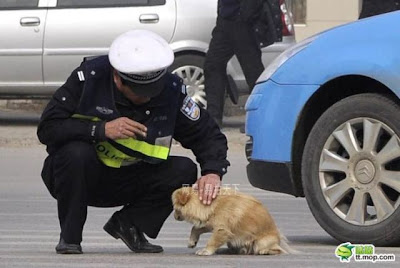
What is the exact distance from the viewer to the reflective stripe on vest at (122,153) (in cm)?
657

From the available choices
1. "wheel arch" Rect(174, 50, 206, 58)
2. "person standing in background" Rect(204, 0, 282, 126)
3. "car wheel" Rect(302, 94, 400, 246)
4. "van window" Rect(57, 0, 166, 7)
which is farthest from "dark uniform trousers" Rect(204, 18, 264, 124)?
"car wheel" Rect(302, 94, 400, 246)

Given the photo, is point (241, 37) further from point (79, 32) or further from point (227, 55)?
point (79, 32)

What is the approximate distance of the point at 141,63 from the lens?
6.37 metres

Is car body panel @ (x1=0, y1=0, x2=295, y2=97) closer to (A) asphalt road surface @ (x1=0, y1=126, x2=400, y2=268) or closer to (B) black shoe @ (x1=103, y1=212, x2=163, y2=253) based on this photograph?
(A) asphalt road surface @ (x1=0, y1=126, x2=400, y2=268)

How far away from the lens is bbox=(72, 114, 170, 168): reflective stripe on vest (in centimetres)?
657

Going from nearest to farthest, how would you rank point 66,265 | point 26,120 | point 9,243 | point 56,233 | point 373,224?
point 66,265 < point 373,224 < point 9,243 < point 56,233 < point 26,120

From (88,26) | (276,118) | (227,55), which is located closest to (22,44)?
(88,26)

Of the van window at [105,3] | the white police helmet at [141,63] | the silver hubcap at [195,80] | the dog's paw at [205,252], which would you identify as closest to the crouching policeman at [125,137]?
the white police helmet at [141,63]

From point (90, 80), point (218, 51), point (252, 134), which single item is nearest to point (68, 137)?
point (90, 80)

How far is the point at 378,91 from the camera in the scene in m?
7.23

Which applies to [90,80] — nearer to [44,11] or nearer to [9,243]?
[9,243]

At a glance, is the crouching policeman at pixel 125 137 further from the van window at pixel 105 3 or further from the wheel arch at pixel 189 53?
the van window at pixel 105 3

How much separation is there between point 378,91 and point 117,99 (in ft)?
4.89

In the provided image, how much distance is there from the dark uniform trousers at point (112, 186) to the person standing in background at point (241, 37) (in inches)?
258
